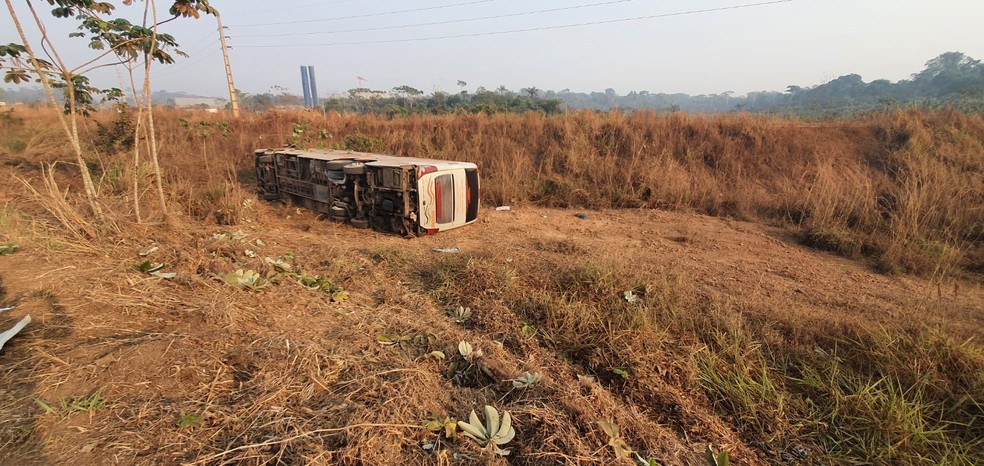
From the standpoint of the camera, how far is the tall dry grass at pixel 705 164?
18.8 feet

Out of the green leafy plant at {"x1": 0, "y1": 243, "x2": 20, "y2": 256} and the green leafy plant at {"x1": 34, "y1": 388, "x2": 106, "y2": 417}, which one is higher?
the green leafy plant at {"x1": 0, "y1": 243, "x2": 20, "y2": 256}

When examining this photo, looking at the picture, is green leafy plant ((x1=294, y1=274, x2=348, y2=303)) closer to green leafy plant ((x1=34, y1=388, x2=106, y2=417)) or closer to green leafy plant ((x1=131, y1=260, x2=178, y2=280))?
green leafy plant ((x1=131, y1=260, x2=178, y2=280))

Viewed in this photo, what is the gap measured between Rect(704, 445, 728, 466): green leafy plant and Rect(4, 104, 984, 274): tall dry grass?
461 centimetres

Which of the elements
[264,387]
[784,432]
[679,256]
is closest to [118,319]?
[264,387]

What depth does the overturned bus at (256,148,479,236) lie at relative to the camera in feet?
17.1

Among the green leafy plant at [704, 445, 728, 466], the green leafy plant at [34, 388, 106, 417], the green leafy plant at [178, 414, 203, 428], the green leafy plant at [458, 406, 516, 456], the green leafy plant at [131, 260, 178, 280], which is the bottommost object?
the green leafy plant at [704, 445, 728, 466]

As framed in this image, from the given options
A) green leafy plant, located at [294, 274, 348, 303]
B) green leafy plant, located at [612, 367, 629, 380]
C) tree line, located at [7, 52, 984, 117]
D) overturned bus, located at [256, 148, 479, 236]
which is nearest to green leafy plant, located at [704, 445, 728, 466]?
green leafy plant, located at [612, 367, 629, 380]

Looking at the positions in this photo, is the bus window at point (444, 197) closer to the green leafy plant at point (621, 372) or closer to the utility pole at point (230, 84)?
the green leafy plant at point (621, 372)

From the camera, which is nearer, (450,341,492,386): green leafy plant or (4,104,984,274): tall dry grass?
(450,341,492,386): green leafy plant

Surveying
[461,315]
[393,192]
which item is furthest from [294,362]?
[393,192]

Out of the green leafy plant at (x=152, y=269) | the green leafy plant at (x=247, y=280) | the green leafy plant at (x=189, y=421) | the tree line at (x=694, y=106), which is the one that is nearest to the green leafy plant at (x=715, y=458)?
the green leafy plant at (x=189, y=421)

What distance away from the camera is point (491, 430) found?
1.82 m

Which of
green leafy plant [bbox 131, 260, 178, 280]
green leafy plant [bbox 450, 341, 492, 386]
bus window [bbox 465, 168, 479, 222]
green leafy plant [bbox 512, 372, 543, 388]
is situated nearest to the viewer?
green leafy plant [bbox 512, 372, 543, 388]

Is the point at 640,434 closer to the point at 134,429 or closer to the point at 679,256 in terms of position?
the point at 134,429
